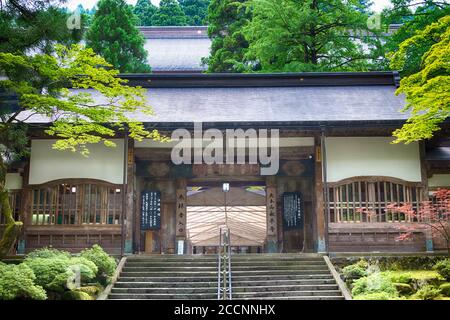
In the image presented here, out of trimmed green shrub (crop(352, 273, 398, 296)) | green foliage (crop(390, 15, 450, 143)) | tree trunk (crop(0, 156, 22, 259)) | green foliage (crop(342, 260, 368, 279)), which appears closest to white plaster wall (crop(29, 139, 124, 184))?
tree trunk (crop(0, 156, 22, 259))

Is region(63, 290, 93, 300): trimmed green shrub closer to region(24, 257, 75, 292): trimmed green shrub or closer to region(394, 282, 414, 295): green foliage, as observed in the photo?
region(24, 257, 75, 292): trimmed green shrub

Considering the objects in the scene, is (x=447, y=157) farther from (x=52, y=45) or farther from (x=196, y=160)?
(x=52, y=45)

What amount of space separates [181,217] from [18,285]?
7778 millimetres

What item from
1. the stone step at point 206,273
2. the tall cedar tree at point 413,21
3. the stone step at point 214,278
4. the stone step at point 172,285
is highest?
the tall cedar tree at point 413,21

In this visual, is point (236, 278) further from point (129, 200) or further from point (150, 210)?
point (150, 210)

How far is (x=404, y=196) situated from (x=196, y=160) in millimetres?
6369

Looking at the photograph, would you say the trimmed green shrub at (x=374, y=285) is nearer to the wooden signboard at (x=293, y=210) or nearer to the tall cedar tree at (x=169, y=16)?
the wooden signboard at (x=293, y=210)

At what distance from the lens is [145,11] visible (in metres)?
39.6

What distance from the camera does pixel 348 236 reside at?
15.3 metres

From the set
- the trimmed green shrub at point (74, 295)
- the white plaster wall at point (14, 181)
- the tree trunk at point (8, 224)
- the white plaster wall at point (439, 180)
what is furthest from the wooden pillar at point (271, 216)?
the tree trunk at point (8, 224)

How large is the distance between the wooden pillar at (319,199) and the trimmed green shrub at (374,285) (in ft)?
Result: 9.18

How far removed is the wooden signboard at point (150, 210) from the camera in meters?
17.5

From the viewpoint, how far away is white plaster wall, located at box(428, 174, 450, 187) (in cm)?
1611
